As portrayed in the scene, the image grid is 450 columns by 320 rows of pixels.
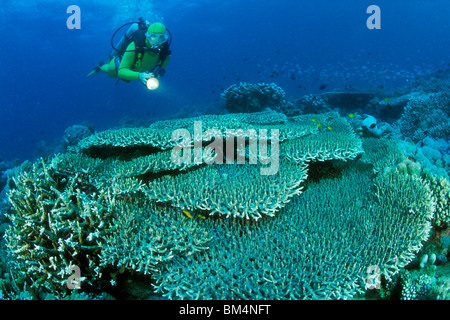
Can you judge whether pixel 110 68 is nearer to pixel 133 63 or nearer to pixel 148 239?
pixel 133 63

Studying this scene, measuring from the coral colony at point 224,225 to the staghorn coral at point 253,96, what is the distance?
8.30 meters

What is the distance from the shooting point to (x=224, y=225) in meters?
3.37

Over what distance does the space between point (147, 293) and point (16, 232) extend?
1.87m

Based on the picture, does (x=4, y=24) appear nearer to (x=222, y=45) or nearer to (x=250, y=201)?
(x=250, y=201)

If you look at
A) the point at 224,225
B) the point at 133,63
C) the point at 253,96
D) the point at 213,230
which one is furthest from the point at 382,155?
the point at 253,96

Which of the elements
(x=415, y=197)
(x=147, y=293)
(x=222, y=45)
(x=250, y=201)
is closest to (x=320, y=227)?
(x=250, y=201)

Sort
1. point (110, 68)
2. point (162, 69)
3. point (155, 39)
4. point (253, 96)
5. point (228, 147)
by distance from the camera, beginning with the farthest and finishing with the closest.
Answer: point (253, 96) < point (110, 68) < point (162, 69) < point (155, 39) < point (228, 147)

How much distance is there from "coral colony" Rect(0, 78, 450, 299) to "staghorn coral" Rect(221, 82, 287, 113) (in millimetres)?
8302

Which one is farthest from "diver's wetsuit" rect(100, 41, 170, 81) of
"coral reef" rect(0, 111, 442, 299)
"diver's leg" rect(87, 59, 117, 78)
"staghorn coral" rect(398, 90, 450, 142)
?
"staghorn coral" rect(398, 90, 450, 142)

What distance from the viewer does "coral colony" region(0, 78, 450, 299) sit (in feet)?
9.05

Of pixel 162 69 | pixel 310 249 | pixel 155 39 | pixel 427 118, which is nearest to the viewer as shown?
pixel 310 249

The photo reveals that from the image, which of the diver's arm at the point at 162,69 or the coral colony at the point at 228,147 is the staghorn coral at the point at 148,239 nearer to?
the coral colony at the point at 228,147

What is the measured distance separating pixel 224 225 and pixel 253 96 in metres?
10.2
